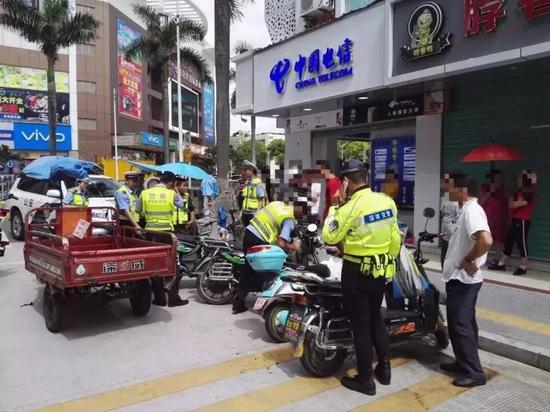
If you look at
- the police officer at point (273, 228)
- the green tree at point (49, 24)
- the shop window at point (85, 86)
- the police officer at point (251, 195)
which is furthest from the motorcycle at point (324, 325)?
the shop window at point (85, 86)

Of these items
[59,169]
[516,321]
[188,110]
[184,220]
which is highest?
[188,110]

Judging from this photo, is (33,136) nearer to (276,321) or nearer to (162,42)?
(162,42)

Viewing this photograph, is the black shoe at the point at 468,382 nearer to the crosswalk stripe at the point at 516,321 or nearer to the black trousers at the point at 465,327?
the black trousers at the point at 465,327

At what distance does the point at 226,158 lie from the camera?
1443 cm

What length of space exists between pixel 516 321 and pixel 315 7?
9.53m

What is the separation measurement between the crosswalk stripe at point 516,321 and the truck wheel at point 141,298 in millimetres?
3962

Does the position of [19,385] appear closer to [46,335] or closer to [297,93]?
[46,335]

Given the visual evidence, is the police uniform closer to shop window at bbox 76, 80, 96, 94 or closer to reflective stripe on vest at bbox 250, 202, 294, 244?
reflective stripe on vest at bbox 250, 202, 294, 244

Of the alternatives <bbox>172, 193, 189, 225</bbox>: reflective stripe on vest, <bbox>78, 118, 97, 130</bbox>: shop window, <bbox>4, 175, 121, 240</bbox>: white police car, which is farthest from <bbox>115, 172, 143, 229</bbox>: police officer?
<bbox>78, 118, 97, 130</bbox>: shop window

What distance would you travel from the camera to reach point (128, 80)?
50219mm

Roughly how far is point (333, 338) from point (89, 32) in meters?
26.5

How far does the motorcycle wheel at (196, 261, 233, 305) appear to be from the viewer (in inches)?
261

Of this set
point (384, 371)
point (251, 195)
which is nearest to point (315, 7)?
point (251, 195)

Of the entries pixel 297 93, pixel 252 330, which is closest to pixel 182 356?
pixel 252 330
